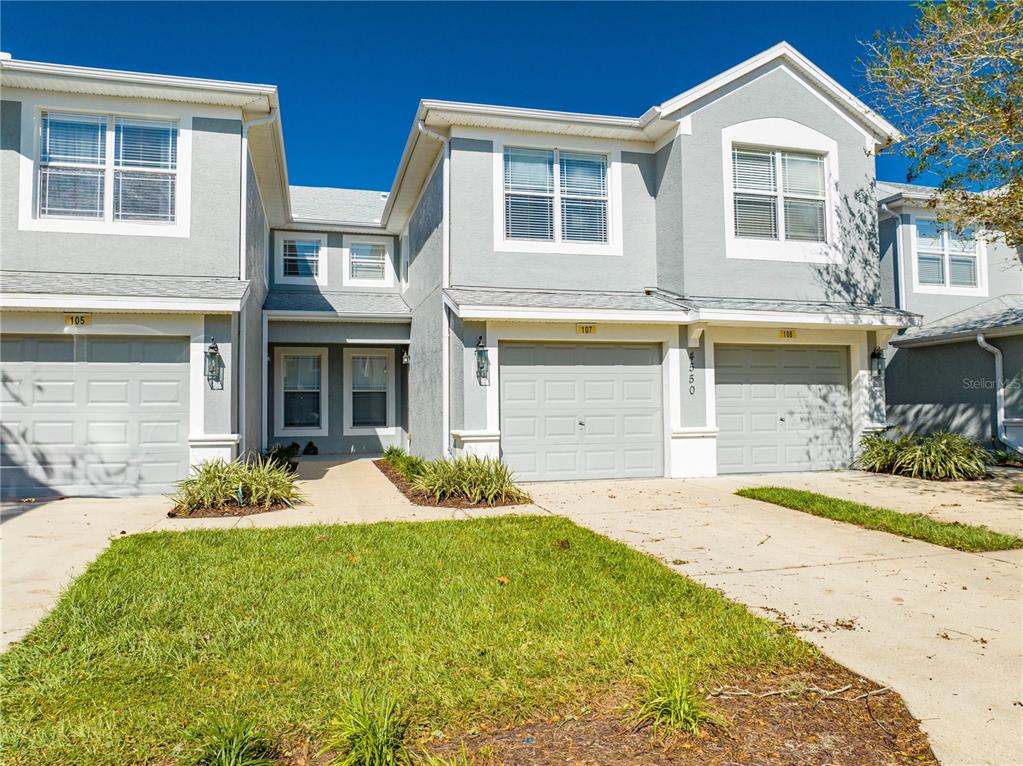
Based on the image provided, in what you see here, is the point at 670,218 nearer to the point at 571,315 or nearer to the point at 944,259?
the point at 571,315

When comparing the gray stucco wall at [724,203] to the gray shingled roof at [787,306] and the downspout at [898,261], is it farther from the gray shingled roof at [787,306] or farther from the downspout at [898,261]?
the downspout at [898,261]

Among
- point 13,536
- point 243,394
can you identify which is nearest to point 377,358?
point 243,394

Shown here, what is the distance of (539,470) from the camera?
10.9 meters

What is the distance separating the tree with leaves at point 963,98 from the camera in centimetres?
855

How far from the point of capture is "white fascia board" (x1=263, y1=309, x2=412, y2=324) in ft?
47.2

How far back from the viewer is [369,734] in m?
2.70

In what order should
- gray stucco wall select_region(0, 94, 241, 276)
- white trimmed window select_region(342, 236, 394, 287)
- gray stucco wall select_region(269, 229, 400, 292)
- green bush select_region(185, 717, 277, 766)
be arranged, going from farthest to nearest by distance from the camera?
white trimmed window select_region(342, 236, 394, 287) < gray stucco wall select_region(269, 229, 400, 292) < gray stucco wall select_region(0, 94, 241, 276) < green bush select_region(185, 717, 277, 766)

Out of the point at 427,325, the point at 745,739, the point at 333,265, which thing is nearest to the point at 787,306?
the point at 427,325

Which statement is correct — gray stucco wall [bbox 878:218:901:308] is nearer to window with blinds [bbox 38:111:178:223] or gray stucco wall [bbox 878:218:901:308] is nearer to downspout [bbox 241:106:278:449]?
downspout [bbox 241:106:278:449]

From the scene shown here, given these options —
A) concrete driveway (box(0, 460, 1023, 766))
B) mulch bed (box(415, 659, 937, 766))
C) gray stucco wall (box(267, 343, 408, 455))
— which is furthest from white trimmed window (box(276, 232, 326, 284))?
mulch bed (box(415, 659, 937, 766))

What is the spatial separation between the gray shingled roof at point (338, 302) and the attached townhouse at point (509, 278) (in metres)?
1.43

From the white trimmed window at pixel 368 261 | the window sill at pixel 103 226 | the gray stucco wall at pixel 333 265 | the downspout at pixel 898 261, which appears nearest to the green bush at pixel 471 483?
the window sill at pixel 103 226

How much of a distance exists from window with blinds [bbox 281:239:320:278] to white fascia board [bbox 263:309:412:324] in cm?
264

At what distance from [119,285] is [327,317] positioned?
5.63 meters
